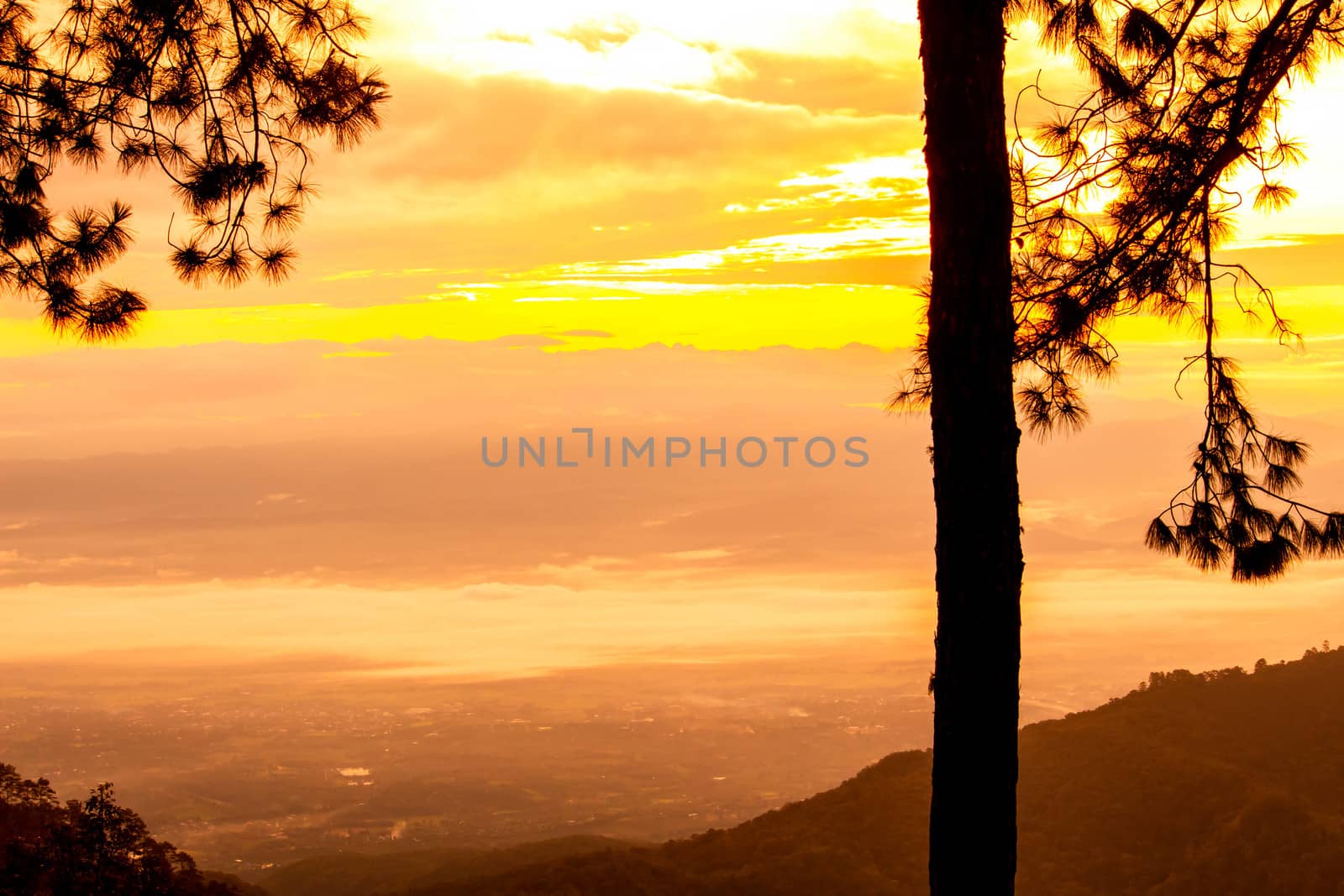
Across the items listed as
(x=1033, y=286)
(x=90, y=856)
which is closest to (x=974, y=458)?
(x=1033, y=286)

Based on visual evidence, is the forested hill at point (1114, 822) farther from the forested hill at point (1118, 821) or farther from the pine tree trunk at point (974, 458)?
the pine tree trunk at point (974, 458)

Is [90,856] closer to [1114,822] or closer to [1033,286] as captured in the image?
[1033,286]

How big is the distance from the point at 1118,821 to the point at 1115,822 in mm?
189

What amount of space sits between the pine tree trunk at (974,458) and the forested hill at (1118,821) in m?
49.0

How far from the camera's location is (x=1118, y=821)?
2477 inches

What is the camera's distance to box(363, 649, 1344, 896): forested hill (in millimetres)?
53969

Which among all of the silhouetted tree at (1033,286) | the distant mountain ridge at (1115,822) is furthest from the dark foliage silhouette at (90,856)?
the distant mountain ridge at (1115,822)

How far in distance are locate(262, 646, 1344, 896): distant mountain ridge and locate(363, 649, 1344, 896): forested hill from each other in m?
0.11

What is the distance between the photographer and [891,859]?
57094 millimetres

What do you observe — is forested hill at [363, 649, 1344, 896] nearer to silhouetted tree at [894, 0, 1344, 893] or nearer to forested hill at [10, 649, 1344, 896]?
forested hill at [10, 649, 1344, 896]

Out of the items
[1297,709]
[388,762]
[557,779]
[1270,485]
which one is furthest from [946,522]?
[388,762]

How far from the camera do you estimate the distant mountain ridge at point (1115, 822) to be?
2127 inches

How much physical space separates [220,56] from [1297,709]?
7989cm

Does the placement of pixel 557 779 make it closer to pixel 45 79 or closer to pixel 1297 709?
pixel 1297 709
